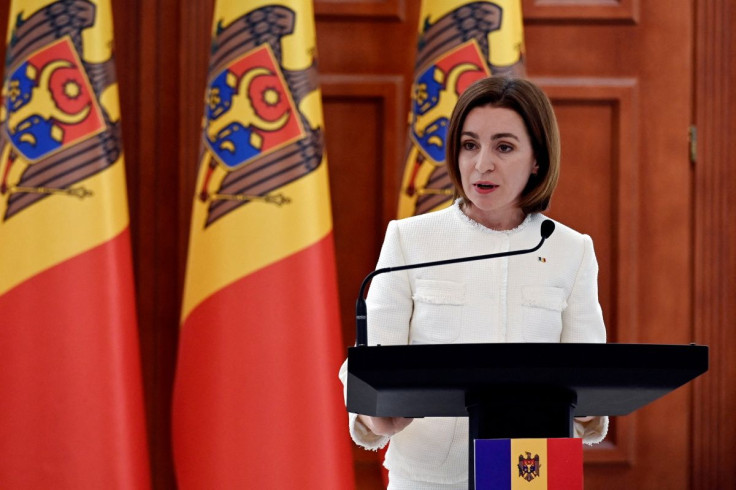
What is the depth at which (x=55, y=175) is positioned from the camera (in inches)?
83.3

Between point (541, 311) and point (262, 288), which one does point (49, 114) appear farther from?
point (541, 311)

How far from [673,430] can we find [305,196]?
4.10 ft

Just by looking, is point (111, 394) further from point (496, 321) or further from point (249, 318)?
point (496, 321)

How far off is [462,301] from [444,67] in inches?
42.3

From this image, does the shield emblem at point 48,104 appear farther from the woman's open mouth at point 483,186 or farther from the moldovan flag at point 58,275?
the woman's open mouth at point 483,186

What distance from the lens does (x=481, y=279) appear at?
1.29 m

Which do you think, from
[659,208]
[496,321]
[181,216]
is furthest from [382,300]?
[659,208]

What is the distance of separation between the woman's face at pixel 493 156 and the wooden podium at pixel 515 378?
341 millimetres

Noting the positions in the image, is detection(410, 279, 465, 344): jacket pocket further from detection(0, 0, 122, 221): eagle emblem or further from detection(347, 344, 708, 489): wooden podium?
detection(0, 0, 122, 221): eagle emblem

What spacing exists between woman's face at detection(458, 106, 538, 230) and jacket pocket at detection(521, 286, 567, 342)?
0.13m

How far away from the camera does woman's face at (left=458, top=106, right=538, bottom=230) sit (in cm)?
127

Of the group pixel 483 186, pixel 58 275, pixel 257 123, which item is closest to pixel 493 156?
pixel 483 186

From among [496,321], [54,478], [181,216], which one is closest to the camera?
[496,321]

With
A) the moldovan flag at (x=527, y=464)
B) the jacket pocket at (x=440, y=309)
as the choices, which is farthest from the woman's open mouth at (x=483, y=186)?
the moldovan flag at (x=527, y=464)
